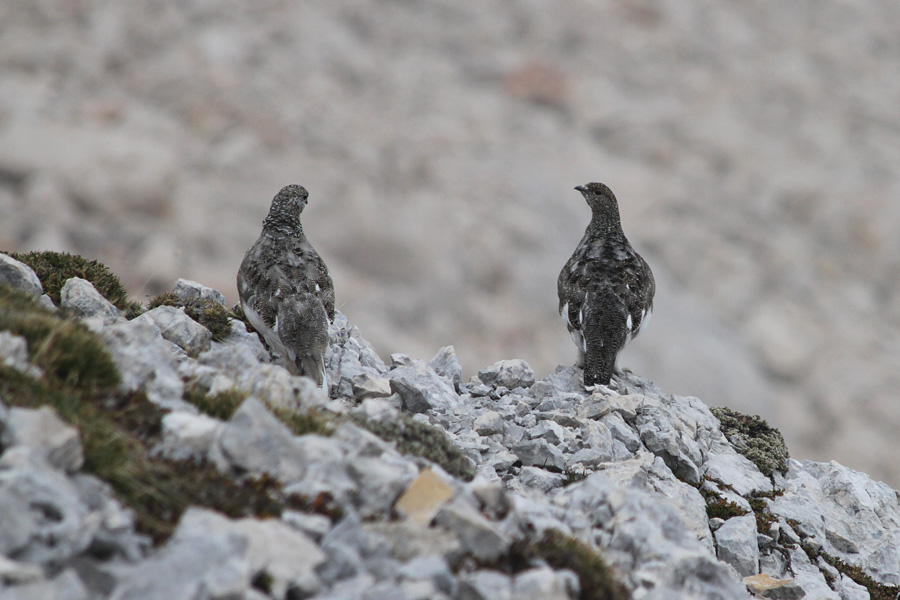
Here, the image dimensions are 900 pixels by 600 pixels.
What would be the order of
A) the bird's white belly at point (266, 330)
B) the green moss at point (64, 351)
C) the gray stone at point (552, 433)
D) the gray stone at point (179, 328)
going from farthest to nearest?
the bird's white belly at point (266, 330)
the gray stone at point (179, 328)
the gray stone at point (552, 433)
the green moss at point (64, 351)

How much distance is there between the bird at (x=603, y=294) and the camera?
14.1 metres

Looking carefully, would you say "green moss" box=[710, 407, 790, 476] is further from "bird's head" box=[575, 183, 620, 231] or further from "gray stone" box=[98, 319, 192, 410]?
"gray stone" box=[98, 319, 192, 410]

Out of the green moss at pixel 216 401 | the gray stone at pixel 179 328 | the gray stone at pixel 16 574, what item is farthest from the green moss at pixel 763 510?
the gray stone at pixel 16 574

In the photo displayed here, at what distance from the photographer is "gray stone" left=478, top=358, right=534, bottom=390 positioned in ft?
46.5

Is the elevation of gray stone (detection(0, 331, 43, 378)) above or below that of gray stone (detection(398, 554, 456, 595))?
above

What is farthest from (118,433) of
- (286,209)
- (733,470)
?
(733,470)

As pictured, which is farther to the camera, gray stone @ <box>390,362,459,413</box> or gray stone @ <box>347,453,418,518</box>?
gray stone @ <box>390,362,459,413</box>

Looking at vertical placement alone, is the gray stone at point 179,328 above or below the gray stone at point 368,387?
below

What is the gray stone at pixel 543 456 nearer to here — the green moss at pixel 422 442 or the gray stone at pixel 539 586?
the green moss at pixel 422 442

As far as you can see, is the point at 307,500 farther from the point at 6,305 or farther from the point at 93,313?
the point at 93,313

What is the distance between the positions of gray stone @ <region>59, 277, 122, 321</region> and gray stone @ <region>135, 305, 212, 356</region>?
0.48m

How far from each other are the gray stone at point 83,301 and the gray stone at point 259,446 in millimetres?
6006

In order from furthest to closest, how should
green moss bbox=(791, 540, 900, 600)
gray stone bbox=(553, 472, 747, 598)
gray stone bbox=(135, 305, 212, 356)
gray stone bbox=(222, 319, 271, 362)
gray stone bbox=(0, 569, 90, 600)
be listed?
gray stone bbox=(222, 319, 271, 362) < gray stone bbox=(135, 305, 212, 356) < green moss bbox=(791, 540, 900, 600) < gray stone bbox=(553, 472, 747, 598) < gray stone bbox=(0, 569, 90, 600)

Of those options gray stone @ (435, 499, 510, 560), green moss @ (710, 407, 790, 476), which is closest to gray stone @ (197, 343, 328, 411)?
gray stone @ (435, 499, 510, 560)
